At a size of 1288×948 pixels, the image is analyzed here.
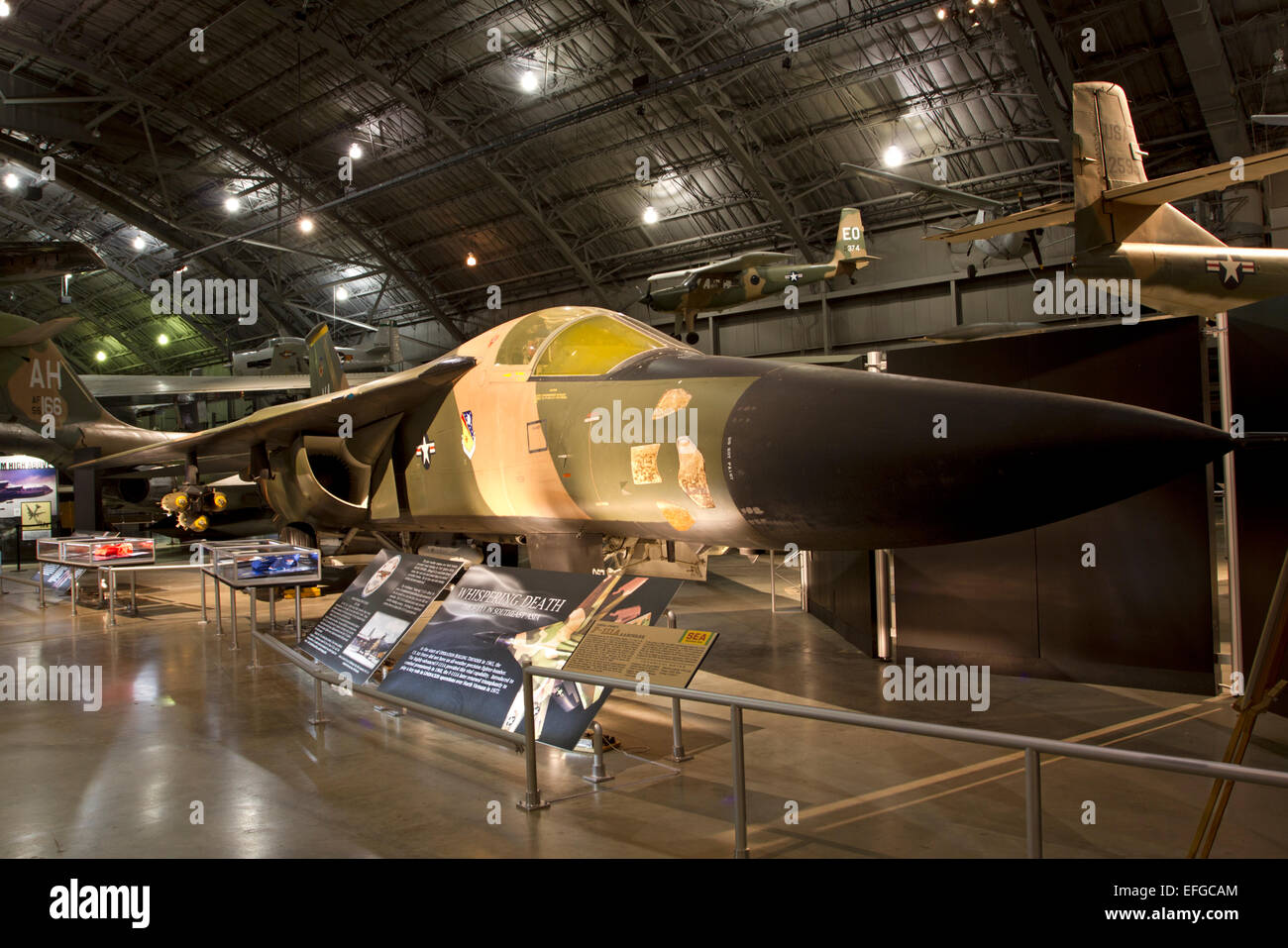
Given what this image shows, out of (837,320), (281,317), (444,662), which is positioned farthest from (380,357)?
(444,662)

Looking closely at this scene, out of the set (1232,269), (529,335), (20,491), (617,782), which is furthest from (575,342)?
(20,491)

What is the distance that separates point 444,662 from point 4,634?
24.4ft

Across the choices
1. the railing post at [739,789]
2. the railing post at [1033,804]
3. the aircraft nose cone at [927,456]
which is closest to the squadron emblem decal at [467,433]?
the aircraft nose cone at [927,456]

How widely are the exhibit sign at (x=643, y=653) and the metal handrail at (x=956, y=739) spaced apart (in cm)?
15

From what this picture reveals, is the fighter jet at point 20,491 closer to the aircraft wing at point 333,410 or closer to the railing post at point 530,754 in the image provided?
the aircraft wing at point 333,410

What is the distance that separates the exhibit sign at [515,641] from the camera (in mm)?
4359

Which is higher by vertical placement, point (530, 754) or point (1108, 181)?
point (1108, 181)

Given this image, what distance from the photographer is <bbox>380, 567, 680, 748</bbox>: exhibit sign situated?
4359 mm

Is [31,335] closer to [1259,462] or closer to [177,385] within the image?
[177,385]

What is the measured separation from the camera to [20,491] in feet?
55.2

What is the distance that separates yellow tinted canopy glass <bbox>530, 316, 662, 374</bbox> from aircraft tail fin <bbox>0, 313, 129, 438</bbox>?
11229 millimetres

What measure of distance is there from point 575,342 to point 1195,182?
751cm

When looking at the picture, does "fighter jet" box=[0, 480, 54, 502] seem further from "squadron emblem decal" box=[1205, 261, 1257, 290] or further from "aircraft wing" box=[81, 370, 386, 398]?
"squadron emblem decal" box=[1205, 261, 1257, 290]

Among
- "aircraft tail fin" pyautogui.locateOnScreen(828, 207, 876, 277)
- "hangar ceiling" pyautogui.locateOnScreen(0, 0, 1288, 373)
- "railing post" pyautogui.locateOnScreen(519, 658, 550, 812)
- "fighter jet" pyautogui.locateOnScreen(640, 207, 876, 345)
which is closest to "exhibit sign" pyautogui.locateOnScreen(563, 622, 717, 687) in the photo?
"railing post" pyautogui.locateOnScreen(519, 658, 550, 812)
